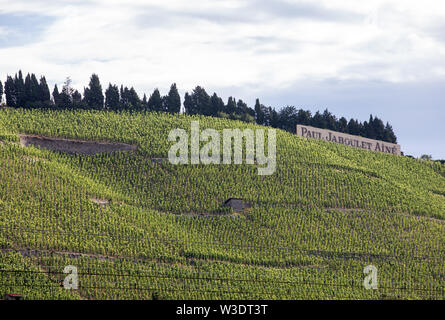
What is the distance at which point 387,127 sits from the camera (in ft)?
407

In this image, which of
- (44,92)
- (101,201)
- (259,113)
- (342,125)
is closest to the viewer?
(101,201)

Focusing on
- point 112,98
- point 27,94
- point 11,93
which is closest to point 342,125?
point 112,98

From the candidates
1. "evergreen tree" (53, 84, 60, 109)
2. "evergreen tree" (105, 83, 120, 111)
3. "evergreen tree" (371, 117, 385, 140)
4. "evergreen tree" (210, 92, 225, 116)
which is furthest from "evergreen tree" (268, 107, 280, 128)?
"evergreen tree" (53, 84, 60, 109)

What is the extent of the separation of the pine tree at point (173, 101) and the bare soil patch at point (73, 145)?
1828cm

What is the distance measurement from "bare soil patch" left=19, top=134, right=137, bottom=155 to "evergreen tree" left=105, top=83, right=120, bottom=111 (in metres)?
15.2

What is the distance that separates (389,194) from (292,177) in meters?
8.87

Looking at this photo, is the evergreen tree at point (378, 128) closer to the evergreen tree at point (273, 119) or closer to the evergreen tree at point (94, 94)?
the evergreen tree at point (273, 119)

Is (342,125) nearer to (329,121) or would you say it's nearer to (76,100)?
(329,121)

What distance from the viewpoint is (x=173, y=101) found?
11125 centimetres

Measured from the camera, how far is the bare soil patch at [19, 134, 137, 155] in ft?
296

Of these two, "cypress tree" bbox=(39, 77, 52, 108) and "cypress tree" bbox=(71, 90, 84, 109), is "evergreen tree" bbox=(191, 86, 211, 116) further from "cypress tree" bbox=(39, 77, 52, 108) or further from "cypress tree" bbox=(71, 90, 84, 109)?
"cypress tree" bbox=(39, 77, 52, 108)

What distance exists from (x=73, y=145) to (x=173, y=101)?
21.9 metres
